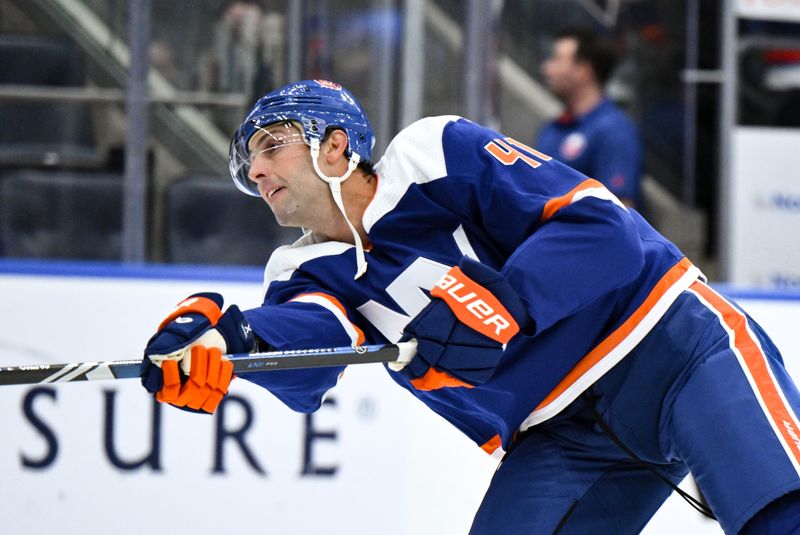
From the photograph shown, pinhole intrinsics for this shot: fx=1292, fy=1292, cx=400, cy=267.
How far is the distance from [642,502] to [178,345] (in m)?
0.94

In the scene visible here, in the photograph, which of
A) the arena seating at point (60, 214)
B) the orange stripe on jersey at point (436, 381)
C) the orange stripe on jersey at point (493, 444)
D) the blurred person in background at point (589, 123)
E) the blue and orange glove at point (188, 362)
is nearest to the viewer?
the blue and orange glove at point (188, 362)

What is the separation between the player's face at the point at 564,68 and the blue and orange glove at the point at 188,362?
2.52 metres

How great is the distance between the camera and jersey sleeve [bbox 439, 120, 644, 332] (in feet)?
6.78

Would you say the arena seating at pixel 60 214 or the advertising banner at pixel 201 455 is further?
the arena seating at pixel 60 214

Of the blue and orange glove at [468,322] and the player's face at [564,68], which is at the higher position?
the player's face at [564,68]

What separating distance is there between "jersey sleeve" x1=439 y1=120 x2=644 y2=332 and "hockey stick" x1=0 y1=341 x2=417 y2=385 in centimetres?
23

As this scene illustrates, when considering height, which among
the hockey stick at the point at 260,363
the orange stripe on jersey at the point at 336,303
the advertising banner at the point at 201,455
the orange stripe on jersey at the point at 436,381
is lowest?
the advertising banner at the point at 201,455

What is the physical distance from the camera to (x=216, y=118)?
13.7ft

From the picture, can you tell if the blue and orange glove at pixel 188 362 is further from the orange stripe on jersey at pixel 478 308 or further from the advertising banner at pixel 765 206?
the advertising banner at pixel 765 206

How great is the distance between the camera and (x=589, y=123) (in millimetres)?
4262

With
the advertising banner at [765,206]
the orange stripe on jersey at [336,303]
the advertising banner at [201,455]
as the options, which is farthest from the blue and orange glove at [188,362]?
the advertising banner at [765,206]

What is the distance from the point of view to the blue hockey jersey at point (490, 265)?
2.12 meters

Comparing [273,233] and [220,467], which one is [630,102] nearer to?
[273,233]

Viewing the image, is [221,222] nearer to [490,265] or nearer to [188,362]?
[490,265]
